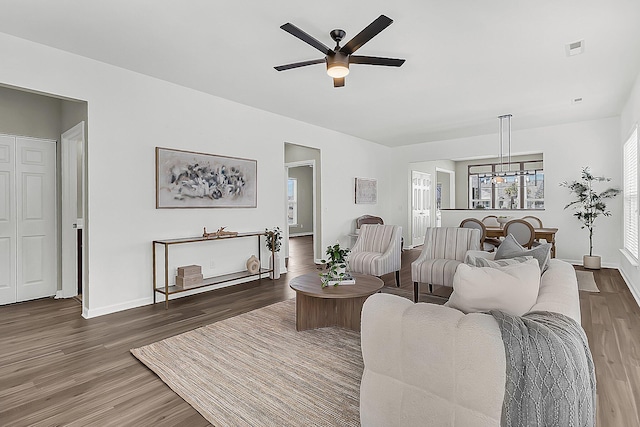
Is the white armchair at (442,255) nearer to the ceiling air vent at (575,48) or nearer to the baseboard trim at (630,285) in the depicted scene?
the baseboard trim at (630,285)

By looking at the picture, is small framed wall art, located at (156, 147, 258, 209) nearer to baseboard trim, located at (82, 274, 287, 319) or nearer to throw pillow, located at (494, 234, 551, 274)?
baseboard trim, located at (82, 274, 287, 319)

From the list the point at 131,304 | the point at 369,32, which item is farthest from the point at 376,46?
the point at 131,304

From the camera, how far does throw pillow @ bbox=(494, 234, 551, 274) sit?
2389mm

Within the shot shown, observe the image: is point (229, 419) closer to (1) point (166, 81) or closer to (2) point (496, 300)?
(2) point (496, 300)

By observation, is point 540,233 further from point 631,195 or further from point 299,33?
point 299,33

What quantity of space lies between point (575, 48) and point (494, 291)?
121 inches

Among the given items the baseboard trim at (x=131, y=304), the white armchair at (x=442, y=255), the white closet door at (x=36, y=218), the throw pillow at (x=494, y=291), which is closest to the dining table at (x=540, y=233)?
the white armchair at (x=442, y=255)

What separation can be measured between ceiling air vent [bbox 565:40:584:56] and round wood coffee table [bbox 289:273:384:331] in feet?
9.59

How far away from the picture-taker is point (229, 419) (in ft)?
6.26

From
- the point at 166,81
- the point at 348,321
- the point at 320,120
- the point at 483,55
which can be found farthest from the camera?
the point at 320,120

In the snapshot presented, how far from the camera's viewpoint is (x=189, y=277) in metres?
4.12

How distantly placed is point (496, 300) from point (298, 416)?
4.10ft

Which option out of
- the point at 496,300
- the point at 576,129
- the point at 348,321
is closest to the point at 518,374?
the point at 496,300

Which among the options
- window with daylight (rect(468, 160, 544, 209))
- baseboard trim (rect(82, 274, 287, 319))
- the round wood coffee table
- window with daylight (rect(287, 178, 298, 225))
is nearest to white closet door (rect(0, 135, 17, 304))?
baseboard trim (rect(82, 274, 287, 319))
